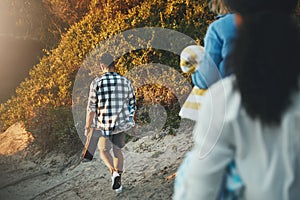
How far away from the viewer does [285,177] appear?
1401 mm

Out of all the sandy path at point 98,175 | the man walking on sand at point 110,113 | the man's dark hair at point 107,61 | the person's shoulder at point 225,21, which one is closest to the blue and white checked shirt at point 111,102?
the man walking on sand at point 110,113

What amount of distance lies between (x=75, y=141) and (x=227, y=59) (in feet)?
19.7

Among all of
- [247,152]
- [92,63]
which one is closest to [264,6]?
[247,152]

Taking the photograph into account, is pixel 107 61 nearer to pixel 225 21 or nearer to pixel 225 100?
pixel 225 21

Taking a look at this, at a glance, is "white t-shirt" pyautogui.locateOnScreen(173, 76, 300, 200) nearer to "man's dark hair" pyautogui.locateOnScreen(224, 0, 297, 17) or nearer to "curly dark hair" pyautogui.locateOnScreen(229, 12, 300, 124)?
"curly dark hair" pyautogui.locateOnScreen(229, 12, 300, 124)

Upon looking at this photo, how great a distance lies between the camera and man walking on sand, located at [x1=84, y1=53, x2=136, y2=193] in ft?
15.8

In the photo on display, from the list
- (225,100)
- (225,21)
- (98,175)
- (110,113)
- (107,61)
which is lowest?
(98,175)

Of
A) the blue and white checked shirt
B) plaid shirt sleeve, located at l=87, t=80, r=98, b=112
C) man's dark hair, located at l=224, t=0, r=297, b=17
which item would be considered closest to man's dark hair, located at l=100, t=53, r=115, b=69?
the blue and white checked shirt

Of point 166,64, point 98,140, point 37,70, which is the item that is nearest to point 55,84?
point 37,70

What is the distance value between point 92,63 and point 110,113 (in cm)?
272

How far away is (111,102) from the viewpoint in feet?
15.8

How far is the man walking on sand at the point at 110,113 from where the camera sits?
4828 mm

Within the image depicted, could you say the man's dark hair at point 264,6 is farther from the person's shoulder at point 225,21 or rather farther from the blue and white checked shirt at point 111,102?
the blue and white checked shirt at point 111,102

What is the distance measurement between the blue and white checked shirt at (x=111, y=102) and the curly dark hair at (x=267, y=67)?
348 centimetres
